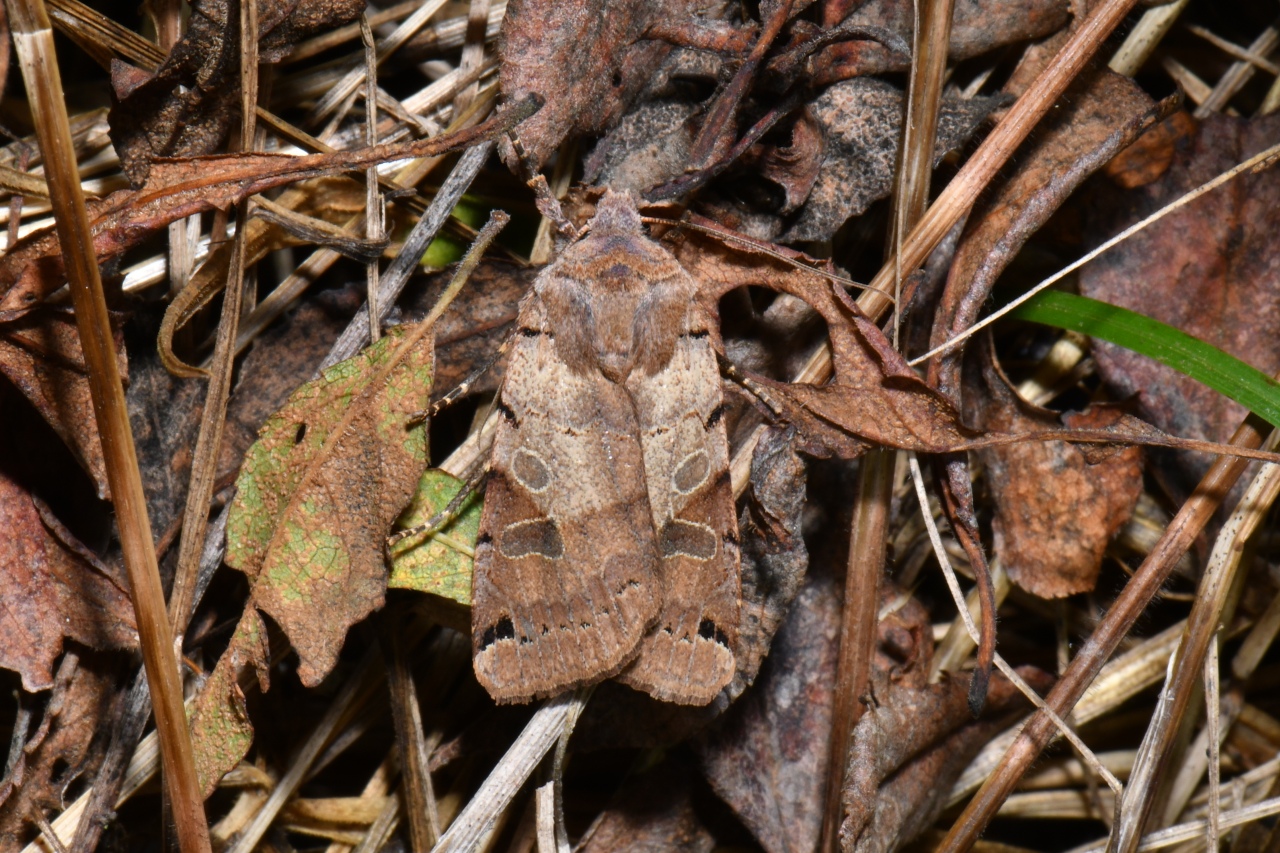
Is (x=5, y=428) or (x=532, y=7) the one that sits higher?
(x=532, y=7)

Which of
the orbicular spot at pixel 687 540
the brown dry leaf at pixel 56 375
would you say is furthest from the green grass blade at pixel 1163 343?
the brown dry leaf at pixel 56 375

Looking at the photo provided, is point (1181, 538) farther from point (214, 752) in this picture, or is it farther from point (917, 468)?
point (214, 752)

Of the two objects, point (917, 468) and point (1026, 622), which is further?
point (1026, 622)

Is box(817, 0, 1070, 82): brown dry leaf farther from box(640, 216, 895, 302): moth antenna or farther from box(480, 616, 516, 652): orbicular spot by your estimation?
box(480, 616, 516, 652): orbicular spot

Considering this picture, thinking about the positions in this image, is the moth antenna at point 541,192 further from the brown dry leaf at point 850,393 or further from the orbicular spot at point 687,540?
the orbicular spot at point 687,540

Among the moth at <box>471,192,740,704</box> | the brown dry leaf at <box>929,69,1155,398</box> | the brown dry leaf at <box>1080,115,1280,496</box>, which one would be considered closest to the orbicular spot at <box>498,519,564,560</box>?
the moth at <box>471,192,740,704</box>

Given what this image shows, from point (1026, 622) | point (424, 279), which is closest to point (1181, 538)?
point (1026, 622)
